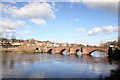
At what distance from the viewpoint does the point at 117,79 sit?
1343 cm

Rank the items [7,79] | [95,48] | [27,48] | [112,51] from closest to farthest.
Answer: [7,79] < [112,51] < [95,48] < [27,48]

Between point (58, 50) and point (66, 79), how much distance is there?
1875 inches

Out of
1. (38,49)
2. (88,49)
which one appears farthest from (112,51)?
(38,49)

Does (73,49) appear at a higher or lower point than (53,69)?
higher

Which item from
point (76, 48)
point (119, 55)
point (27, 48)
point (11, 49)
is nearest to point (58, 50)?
point (76, 48)

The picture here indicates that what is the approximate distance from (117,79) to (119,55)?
31.9 meters

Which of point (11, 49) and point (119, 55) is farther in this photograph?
point (11, 49)

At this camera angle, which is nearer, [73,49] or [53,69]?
[53,69]

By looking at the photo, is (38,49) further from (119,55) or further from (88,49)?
(119,55)

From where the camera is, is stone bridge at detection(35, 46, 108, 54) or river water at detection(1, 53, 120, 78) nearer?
river water at detection(1, 53, 120, 78)

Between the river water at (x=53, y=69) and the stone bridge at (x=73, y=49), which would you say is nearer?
the river water at (x=53, y=69)

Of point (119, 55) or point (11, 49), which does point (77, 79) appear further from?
point (11, 49)

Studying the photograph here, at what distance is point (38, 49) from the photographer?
6303cm

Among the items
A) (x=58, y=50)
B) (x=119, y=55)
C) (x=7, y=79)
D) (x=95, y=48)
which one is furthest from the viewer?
(x=58, y=50)
